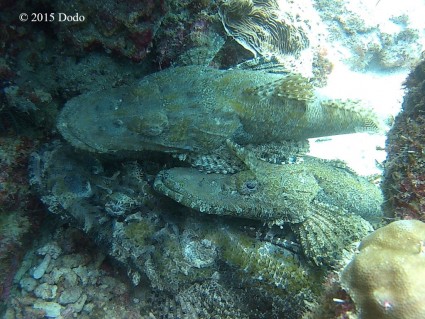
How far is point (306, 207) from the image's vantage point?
4.20 m

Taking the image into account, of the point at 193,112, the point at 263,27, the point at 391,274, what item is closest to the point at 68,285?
the point at 193,112

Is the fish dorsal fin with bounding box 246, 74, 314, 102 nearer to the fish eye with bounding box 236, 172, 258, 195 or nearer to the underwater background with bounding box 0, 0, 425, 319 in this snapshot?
the underwater background with bounding box 0, 0, 425, 319

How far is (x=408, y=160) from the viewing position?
3383mm

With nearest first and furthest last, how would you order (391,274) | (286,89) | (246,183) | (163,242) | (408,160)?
(391,274) < (408,160) < (163,242) < (246,183) < (286,89)

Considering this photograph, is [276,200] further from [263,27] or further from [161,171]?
[263,27]

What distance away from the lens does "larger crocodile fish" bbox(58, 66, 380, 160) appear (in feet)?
13.0

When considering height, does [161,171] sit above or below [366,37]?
below

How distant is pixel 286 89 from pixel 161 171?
1986 millimetres

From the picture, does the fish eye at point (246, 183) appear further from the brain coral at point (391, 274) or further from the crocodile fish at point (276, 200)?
the brain coral at point (391, 274)

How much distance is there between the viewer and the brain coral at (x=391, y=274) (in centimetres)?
216

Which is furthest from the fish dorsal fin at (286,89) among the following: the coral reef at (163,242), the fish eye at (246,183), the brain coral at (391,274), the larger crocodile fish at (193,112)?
the brain coral at (391,274)

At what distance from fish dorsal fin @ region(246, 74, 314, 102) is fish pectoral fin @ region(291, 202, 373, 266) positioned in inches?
59.4

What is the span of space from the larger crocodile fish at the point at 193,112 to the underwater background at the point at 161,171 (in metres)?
0.02

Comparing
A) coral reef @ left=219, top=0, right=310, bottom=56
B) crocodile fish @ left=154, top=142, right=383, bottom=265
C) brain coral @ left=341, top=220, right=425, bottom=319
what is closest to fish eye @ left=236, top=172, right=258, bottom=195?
crocodile fish @ left=154, top=142, right=383, bottom=265
